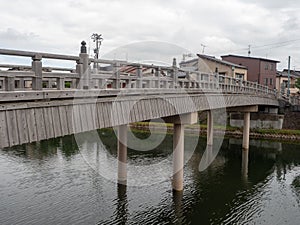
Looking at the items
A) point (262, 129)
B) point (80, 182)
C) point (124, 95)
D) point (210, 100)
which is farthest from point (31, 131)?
point (262, 129)

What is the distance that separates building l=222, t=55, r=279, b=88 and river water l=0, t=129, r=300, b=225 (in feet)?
86.9

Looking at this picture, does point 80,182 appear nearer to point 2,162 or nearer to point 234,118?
point 2,162

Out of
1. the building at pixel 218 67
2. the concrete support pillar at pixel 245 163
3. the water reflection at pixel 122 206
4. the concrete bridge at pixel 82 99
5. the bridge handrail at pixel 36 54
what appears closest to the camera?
the bridge handrail at pixel 36 54

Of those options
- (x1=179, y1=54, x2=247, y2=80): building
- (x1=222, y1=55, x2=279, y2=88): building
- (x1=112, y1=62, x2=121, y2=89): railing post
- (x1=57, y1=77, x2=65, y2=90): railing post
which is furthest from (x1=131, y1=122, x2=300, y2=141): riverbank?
(x1=57, y1=77, x2=65, y2=90): railing post

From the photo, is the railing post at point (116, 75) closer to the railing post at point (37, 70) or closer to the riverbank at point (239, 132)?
the railing post at point (37, 70)

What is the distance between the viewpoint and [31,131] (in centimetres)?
734

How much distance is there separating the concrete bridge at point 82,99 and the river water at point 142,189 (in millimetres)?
2405

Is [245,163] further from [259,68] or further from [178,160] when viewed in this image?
[259,68]

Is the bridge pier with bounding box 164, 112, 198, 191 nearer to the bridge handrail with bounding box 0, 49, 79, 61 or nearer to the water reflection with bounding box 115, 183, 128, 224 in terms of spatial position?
the water reflection with bounding box 115, 183, 128, 224

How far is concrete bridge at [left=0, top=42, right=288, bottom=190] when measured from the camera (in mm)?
6973

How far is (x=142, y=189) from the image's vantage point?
16969 millimetres

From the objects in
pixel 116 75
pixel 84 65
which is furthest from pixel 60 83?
pixel 116 75

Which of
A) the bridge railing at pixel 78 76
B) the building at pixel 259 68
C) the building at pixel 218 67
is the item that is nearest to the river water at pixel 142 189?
the bridge railing at pixel 78 76

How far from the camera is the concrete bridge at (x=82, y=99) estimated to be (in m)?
6.97
